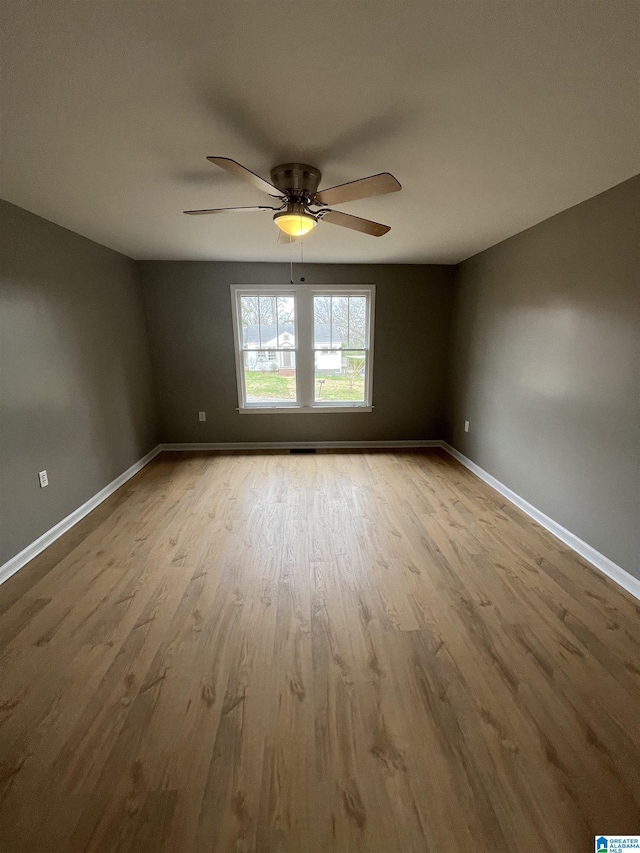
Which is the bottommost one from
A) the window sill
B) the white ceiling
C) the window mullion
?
the window sill

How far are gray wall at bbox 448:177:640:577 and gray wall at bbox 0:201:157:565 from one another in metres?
3.76

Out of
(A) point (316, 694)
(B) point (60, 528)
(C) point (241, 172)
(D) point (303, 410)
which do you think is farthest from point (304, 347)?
(A) point (316, 694)

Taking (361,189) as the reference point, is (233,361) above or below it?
below

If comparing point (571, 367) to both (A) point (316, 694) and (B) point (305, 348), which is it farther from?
(B) point (305, 348)

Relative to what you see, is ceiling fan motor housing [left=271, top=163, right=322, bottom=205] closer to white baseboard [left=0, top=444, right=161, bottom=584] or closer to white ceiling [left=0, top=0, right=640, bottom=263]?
white ceiling [left=0, top=0, right=640, bottom=263]

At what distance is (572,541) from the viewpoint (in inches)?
101

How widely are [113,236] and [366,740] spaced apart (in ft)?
12.8

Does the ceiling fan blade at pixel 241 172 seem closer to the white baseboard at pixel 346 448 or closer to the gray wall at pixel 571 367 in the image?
the gray wall at pixel 571 367

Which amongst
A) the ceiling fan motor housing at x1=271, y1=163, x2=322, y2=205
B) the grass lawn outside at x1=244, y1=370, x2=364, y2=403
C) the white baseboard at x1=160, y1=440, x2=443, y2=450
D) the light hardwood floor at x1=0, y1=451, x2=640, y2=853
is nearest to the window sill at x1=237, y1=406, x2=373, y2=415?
the grass lawn outside at x1=244, y1=370, x2=364, y2=403

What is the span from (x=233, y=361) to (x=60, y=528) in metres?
2.55

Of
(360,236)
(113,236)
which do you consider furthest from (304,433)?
(113,236)

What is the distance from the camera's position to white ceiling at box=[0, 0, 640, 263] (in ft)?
3.34

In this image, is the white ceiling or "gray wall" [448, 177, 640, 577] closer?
the white ceiling

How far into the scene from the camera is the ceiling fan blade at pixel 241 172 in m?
1.45
